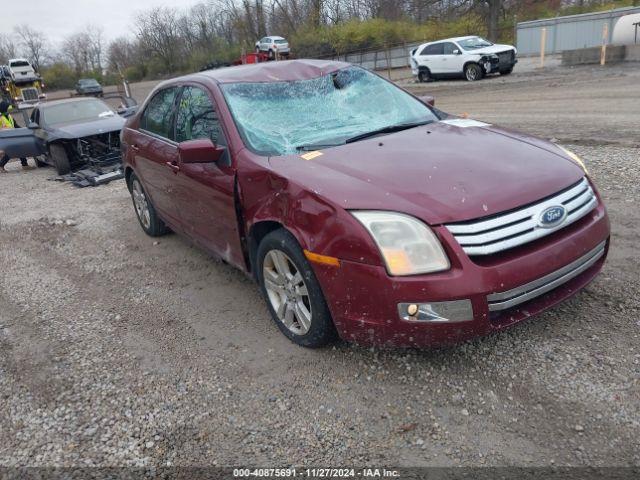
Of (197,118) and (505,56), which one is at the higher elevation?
(197,118)

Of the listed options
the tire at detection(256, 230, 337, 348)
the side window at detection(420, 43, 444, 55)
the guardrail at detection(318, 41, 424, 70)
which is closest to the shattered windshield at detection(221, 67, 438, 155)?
the tire at detection(256, 230, 337, 348)

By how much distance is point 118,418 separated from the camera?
9.43 ft

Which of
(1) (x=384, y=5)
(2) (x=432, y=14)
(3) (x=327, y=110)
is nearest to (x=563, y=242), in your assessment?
(3) (x=327, y=110)

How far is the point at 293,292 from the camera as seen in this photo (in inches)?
125

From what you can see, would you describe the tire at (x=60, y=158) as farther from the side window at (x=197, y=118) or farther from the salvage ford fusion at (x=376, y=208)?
the salvage ford fusion at (x=376, y=208)

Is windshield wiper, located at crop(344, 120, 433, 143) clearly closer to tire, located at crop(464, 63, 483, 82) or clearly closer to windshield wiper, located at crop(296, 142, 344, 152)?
windshield wiper, located at crop(296, 142, 344, 152)

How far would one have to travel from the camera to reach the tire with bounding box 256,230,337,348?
2955 millimetres

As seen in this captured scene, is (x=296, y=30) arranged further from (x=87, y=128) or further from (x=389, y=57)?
(x=87, y=128)

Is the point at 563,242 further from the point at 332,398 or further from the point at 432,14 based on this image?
the point at 432,14

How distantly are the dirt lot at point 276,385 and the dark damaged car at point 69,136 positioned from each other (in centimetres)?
640

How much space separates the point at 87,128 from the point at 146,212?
19.3ft

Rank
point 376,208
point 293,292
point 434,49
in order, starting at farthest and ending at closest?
point 434,49 < point 293,292 < point 376,208

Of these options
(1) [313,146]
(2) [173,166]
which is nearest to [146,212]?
(2) [173,166]

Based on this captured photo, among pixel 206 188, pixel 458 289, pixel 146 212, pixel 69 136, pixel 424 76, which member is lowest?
pixel 146 212
